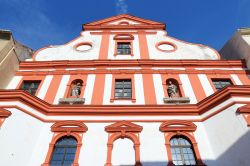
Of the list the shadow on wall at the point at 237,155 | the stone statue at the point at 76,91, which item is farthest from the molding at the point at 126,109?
the shadow on wall at the point at 237,155

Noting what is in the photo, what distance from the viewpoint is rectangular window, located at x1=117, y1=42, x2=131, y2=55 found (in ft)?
59.1

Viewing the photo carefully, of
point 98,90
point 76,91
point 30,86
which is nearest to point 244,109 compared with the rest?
point 98,90

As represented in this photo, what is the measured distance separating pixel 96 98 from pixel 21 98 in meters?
3.97

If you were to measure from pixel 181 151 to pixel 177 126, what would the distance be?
4.32ft

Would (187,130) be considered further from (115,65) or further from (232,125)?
(115,65)

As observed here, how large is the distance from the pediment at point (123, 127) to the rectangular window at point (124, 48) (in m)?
6.82

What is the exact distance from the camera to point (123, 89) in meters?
15.0

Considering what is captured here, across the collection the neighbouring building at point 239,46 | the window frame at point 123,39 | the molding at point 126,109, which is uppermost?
the window frame at point 123,39

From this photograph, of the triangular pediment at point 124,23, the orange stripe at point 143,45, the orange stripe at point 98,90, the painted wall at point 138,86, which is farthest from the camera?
the triangular pediment at point 124,23

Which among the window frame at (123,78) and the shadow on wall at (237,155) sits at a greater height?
the window frame at (123,78)

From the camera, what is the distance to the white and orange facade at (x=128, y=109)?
1109 centimetres

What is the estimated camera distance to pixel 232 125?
37.3ft

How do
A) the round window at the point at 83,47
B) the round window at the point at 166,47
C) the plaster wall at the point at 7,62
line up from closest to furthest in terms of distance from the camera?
the plaster wall at the point at 7,62 → the round window at the point at 166,47 → the round window at the point at 83,47

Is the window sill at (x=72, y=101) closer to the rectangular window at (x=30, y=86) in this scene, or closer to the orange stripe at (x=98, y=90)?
the orange stripe at (x=98, y=90)
